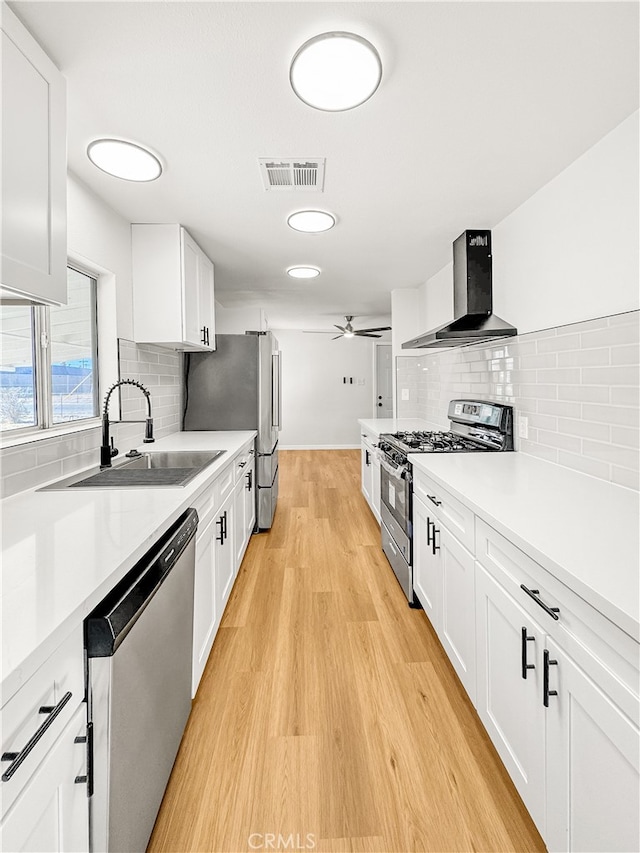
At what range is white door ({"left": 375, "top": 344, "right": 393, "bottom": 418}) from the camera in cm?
859

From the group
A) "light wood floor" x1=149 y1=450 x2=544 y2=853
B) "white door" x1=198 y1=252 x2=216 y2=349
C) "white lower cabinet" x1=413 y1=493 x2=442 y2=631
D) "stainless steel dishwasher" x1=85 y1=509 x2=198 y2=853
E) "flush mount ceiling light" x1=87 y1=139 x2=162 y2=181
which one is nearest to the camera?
"stainless steel dishwasher" x1=85 y1=509 x2=198 y2=853

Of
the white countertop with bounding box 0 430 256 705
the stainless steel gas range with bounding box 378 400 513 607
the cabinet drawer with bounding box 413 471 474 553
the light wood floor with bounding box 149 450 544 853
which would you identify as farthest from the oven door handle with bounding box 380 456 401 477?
the white countertop with bounding box 0 430 256 705

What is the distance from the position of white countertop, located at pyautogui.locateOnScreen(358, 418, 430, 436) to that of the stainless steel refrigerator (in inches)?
39.0

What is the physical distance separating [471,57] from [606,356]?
1188mm

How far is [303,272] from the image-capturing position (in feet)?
13.0

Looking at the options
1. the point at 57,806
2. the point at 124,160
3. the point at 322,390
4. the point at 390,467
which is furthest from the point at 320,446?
the point at 57,806

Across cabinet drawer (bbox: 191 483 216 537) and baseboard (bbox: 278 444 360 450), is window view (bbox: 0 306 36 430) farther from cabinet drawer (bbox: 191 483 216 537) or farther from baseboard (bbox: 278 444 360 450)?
baseboard (bbox: 278 444 360 450)

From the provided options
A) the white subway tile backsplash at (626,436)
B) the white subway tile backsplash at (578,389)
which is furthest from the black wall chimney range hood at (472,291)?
the white subway tile backsplash at (626,436)

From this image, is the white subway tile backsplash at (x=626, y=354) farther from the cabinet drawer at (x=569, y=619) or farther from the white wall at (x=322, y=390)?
the white wall at (x=322, y=390)

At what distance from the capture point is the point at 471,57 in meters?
1.35

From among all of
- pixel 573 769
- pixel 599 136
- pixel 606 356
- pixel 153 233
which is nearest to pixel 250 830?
pixel 573 769

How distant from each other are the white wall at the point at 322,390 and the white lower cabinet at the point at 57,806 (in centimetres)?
773

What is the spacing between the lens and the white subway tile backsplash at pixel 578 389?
1.66 meters

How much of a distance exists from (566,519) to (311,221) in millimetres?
2222
